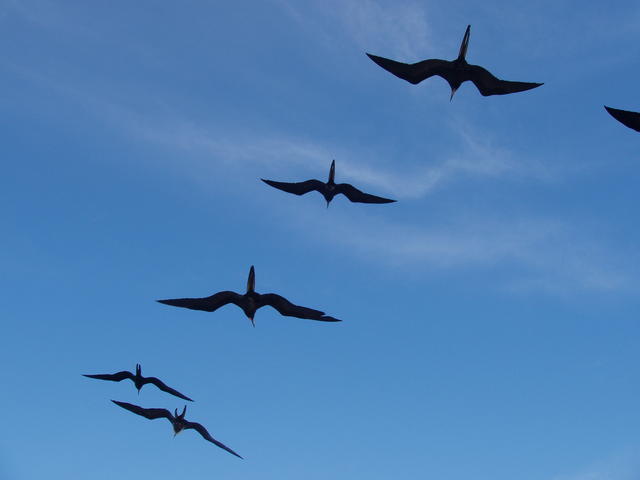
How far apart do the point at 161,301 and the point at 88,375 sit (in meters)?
7.03

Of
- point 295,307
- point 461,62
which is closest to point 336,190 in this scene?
point 295,307

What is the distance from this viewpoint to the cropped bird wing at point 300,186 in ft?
117

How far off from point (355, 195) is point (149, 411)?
1552 centimetres

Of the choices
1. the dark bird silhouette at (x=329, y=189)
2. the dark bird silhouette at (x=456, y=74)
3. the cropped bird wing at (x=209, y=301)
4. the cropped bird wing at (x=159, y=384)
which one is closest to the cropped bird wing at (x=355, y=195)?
the dark bird silhouette at (x=329, y=189)

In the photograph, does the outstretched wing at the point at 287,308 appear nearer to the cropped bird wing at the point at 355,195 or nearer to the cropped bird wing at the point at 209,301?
the cropped bird wing at the point at 209,301

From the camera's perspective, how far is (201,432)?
35.1 metres

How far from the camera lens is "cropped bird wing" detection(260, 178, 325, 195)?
3562 cm

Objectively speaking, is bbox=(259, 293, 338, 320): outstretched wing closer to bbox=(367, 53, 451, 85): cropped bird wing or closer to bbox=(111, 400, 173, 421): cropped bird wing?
bbox=(111, 400, 173, 421): cropped bird wing

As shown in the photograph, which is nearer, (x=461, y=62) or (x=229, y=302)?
(x=461, y=62)

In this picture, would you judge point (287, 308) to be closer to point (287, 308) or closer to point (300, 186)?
point (287, 308)

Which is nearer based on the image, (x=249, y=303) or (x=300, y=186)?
(x=249, y=303)

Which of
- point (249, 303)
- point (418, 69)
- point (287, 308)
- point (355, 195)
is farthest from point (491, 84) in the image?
point (249, 303)

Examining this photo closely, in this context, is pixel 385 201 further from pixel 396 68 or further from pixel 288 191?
pixel 396 68

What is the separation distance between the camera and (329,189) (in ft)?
117
